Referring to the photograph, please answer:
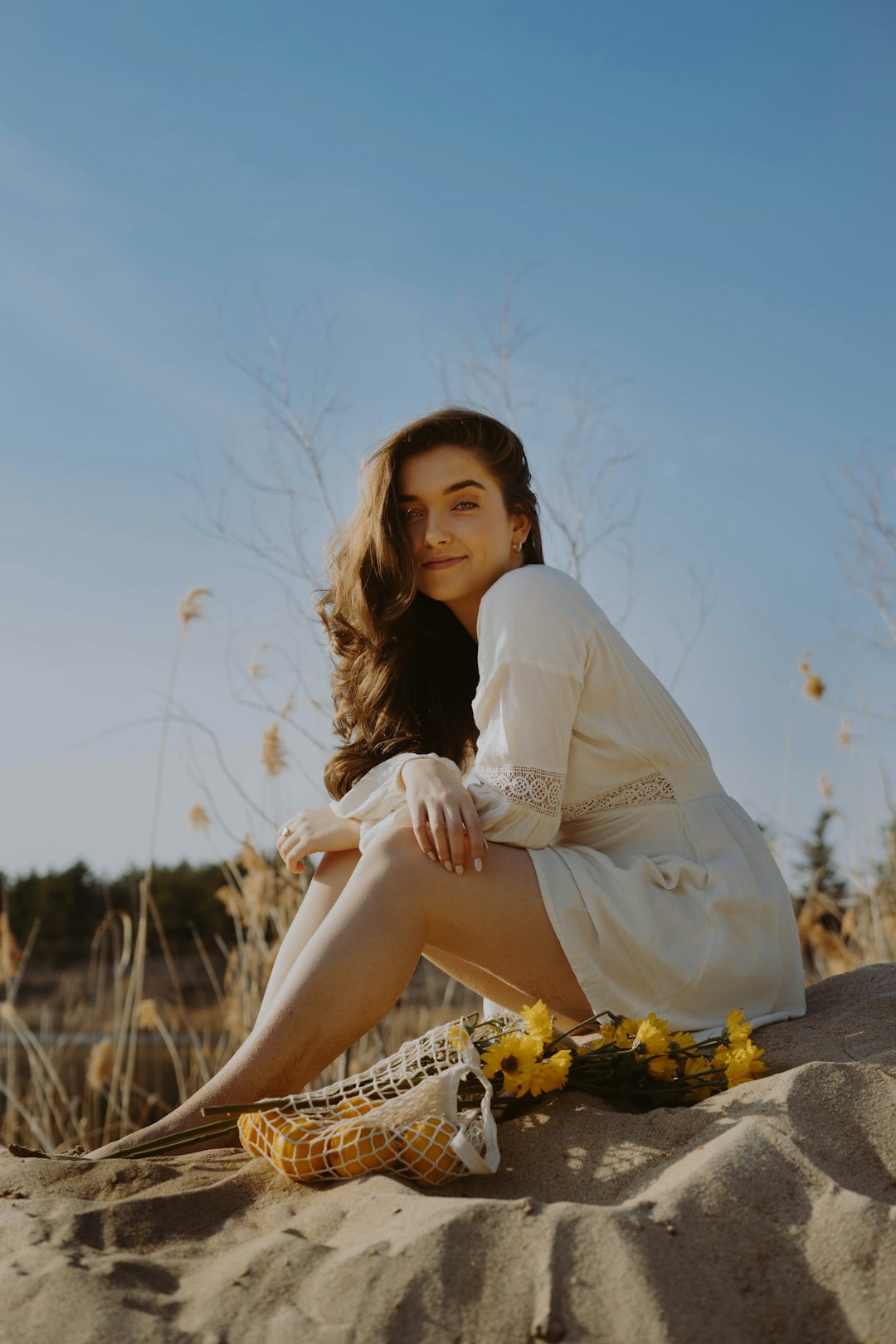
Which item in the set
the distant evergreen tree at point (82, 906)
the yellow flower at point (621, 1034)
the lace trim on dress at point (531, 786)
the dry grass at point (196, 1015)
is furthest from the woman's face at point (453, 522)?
the distant evergreen tree at point (82, 906)

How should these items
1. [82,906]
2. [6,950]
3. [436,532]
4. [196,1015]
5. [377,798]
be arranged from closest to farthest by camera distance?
[377,798]
[436,532]
[6,950]
[196,1015]
[82,906]

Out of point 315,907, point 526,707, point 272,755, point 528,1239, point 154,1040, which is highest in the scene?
point 272,755

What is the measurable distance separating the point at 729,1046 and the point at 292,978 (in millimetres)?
640

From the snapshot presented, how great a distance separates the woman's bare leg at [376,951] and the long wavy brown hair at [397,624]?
2.16 feet

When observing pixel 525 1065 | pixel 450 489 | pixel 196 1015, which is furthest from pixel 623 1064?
pixel 196 1015

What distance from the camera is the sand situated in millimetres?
1001

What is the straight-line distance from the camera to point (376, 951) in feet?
5.01

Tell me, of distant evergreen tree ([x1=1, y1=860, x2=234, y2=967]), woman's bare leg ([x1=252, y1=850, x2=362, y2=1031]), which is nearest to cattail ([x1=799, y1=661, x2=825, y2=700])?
woman's bare leg ([x1=252, y1=850, x2=362, y2=1031])

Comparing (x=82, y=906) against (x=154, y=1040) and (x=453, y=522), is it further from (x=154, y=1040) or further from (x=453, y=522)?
(x=453, y=522)

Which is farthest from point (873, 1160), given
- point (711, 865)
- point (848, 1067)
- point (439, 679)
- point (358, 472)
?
point (358, 472)

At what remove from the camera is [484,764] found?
1.81 m

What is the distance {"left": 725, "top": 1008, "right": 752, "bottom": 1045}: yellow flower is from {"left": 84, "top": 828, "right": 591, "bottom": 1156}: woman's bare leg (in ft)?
0.85

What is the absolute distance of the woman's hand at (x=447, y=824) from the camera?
1.60m

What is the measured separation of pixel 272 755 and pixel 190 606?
21.2 inches
